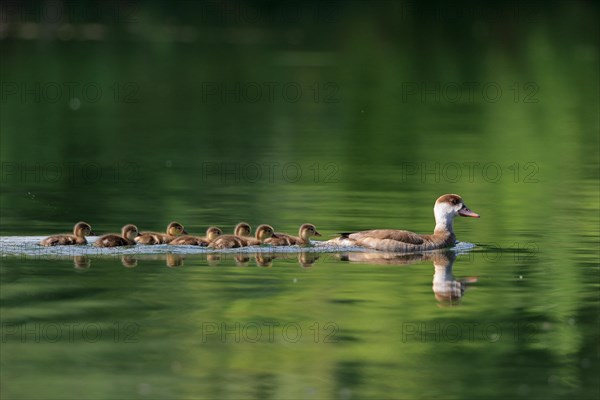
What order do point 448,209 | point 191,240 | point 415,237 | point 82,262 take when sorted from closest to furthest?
point 82,262, point 191,240, point 415,237, point 448,209

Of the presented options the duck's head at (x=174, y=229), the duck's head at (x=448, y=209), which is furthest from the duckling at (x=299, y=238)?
the duck's head at (x=448, y=209)

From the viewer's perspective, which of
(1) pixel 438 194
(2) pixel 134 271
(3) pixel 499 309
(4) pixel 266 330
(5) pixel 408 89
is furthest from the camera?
(5) pixel 408 89

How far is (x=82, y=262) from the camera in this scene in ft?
43.6

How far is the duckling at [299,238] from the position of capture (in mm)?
14000

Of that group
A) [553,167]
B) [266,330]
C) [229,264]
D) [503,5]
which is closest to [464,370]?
[266,330]

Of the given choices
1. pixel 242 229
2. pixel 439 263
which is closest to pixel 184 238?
pixel 242 229

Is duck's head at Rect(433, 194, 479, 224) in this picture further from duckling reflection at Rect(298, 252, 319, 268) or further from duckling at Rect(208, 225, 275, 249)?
duckling at Rect(208, 225, 275, 249)

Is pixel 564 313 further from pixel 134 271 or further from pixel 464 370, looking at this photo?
pixel 134 271

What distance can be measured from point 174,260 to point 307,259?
117 centimetres

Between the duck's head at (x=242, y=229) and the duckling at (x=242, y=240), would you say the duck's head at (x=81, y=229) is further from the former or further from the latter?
the duck's head at (x=242, y=229)

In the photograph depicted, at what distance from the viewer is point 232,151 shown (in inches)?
897

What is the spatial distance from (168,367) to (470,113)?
20.3 m

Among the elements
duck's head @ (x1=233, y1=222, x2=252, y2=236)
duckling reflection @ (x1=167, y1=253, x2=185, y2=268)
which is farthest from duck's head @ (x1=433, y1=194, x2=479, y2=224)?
duckling reflection @ (x1=167, y1=253, x2=185, y2=268)

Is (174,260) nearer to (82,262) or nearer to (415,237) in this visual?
(82,262)
